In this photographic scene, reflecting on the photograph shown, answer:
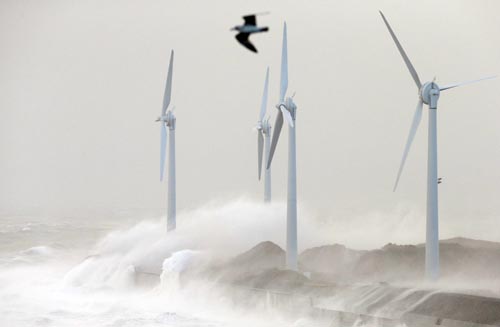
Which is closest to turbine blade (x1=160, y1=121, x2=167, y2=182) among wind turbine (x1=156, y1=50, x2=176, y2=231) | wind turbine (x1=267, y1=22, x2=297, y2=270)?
wind turbine (x1=156, y1=50, x2=176, y2=231)

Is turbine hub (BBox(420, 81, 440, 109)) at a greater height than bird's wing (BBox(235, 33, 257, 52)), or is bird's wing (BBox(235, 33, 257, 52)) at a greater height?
turbine hub (BBox(420, 81, 440, 109))

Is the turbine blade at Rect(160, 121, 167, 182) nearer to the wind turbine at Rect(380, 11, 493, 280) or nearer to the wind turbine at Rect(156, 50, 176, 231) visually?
the wind turbine at Rect(156, 50, 176, 231)

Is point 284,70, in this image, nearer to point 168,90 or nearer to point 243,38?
point 168,90

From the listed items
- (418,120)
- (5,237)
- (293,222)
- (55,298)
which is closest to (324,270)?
(293,222)

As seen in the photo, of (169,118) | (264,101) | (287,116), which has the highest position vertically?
(264,101)

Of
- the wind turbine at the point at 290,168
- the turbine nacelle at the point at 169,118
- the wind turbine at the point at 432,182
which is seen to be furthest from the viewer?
the turbine nacelle at the point at 169,118

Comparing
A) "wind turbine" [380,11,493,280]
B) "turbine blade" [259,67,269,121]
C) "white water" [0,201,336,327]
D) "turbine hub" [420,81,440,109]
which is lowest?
"white water" [0,201,336,327]

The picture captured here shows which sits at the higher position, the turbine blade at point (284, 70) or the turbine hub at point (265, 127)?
the turbine blade at point (284, 70)

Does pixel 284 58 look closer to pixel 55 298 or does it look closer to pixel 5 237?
pixel 55 298

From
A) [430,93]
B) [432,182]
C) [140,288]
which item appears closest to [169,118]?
[140,288]

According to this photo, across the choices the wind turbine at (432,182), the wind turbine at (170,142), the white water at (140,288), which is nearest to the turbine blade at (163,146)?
the wind turbine at (170,142)

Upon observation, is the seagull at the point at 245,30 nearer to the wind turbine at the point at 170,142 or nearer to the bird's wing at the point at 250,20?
the bird's wing at the point at 250,20

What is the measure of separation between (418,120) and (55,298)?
30.5 m

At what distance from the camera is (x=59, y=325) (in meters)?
49.2
